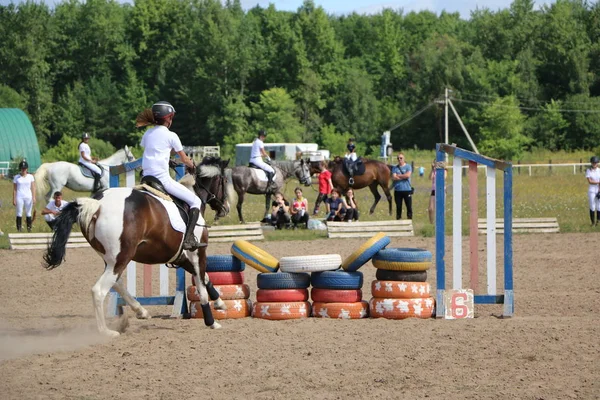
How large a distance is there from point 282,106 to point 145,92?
1448 centimetres

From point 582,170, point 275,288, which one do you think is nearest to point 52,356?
point 275,288

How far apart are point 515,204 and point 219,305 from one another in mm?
22688

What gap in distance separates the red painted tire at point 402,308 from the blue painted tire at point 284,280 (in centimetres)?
101

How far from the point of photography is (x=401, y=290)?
450 inches

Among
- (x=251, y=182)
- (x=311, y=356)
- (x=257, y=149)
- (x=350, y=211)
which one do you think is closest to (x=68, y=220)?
(x=311, y=356)

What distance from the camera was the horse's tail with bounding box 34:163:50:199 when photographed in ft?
85.7

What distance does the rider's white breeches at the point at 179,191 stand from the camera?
36.7 ft

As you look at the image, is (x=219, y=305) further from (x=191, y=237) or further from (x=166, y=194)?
(x=166, y=194)

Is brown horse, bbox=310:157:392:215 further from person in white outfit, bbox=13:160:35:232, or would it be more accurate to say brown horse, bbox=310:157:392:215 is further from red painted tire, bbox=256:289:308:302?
red painted tire, bbox=256:289:308:302

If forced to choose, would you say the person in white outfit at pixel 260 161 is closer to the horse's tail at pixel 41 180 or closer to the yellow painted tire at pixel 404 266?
the horse's tail at pixel 41 180

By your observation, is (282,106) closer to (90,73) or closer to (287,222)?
(90,73)

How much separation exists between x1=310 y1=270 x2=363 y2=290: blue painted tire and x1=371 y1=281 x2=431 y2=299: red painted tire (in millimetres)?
291

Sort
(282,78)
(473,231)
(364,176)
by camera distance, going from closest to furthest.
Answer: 1. (473,231)
2. (364,176)
3. (282,78)

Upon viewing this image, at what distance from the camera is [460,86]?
3297 inches
